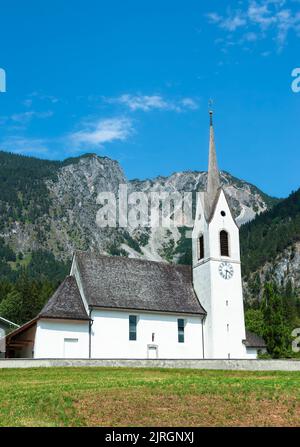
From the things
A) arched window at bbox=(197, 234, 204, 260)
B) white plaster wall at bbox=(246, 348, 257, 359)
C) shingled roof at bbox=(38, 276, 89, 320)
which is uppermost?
arched window at bbox=(197, 234, 204, 260)

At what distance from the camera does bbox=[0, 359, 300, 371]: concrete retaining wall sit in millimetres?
36094

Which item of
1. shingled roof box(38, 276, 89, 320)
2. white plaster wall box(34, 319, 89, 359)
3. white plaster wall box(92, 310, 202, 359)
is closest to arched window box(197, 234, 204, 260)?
white plaster wall box(92, 310, 202, 359)

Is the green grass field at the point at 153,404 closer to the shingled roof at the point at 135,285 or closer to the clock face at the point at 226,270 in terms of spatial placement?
the shingled roof at the point at 135,285

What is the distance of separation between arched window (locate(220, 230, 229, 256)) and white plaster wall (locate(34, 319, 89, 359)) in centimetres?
1472

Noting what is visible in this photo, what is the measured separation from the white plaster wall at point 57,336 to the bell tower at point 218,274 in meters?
11.1

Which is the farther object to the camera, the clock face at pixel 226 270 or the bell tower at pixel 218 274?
the clock face at pixel 226 270

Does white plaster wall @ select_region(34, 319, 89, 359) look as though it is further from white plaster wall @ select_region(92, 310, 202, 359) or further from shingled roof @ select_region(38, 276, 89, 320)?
white plaster wall @ select_region(92, 310, 202, 359)

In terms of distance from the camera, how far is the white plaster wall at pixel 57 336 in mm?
44062

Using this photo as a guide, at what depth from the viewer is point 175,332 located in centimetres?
4956

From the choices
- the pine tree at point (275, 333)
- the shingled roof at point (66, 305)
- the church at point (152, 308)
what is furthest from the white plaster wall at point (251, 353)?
the shingled roof at point (66, 305)

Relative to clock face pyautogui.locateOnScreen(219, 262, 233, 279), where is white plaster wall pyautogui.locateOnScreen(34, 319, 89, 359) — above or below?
below
